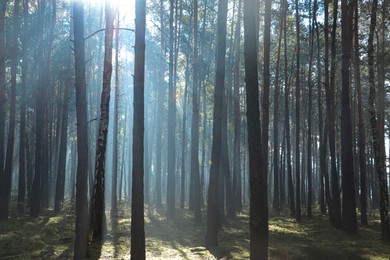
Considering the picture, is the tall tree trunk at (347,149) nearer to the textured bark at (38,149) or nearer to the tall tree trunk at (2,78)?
the textured bark at (38,149)

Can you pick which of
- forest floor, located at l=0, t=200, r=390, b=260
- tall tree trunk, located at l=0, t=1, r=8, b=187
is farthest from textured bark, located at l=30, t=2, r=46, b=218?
tall tree trunk, located at l=0, t=1, r=8, b=187

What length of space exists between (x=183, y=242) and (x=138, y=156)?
543 centimetres

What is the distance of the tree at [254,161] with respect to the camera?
7.27m

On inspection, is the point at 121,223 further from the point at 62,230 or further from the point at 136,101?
the point at 136,101

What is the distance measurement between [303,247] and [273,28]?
20606 millimetres

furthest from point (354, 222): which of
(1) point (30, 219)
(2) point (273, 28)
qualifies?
(2) point (273, 28)

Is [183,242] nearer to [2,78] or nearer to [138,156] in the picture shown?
[138,156]

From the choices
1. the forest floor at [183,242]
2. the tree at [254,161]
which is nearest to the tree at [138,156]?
the forest floor at [183,242]

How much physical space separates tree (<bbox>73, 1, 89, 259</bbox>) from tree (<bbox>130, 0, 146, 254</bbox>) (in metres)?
1.16

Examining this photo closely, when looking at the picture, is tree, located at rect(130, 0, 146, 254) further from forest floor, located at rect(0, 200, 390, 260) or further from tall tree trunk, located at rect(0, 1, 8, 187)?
tall tree trunk, located at rect(0, 1, 8, 187)

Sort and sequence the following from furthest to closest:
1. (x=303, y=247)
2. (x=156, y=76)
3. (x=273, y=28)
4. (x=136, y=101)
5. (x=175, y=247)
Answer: (x=156, y=76) → (x=273, y=28) → (x=175, y=247) → (x=303, y=247) → (x=136, y=101)

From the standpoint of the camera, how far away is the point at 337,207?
15.9 metres

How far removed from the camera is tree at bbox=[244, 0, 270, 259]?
7270 mm

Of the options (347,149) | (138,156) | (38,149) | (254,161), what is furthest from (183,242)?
(38,149)
